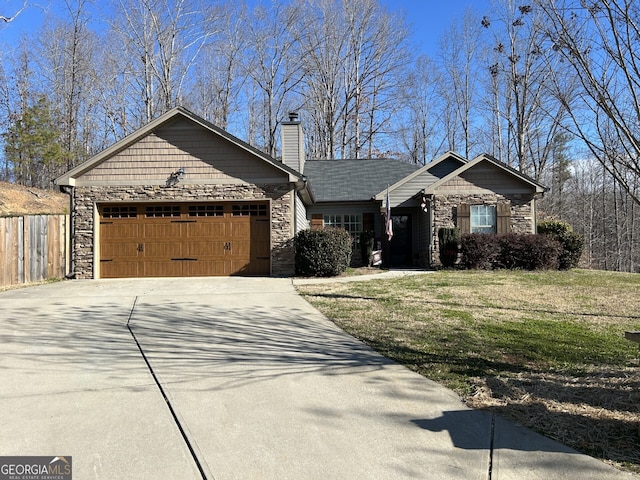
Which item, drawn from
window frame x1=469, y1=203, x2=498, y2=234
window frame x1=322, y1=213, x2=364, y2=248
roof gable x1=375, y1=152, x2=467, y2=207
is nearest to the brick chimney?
window frame x1=322, y1=213, x2=364, y2=248

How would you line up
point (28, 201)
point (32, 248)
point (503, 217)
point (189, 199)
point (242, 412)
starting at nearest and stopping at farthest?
point (242, 412), point (32, 248), point (189, 199), point (503, 217), point (28, 201)

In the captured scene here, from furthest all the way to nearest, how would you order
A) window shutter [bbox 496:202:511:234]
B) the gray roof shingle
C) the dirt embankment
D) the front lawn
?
the gray roof shingle, the dirt embankment, window shutter [bbox 496:202:511:234], the front lawn

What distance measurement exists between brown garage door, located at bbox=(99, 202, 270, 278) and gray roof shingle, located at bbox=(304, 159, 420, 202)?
545 cm

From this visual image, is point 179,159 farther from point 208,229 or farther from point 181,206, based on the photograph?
point 208,229

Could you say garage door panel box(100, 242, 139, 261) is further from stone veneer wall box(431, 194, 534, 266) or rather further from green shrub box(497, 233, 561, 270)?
green shrub box(497, 233, 561, 270)

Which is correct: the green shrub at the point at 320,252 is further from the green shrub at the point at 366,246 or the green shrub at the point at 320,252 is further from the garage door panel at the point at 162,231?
the green shrub at the point at 366,246

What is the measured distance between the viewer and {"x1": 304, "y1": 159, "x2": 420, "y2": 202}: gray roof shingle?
1853 centimetres

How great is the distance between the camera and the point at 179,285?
1098cm

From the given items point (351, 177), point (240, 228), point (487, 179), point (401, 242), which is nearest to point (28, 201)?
point (240, 228)

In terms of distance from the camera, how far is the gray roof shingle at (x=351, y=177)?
60.8ft

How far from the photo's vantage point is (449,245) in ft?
49.8

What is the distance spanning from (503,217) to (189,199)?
10665 millimetres

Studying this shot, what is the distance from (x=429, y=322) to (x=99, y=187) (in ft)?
35.8

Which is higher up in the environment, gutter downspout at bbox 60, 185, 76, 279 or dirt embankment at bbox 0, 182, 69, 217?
dirt embankment at bbox 0, 182, 69, 217
